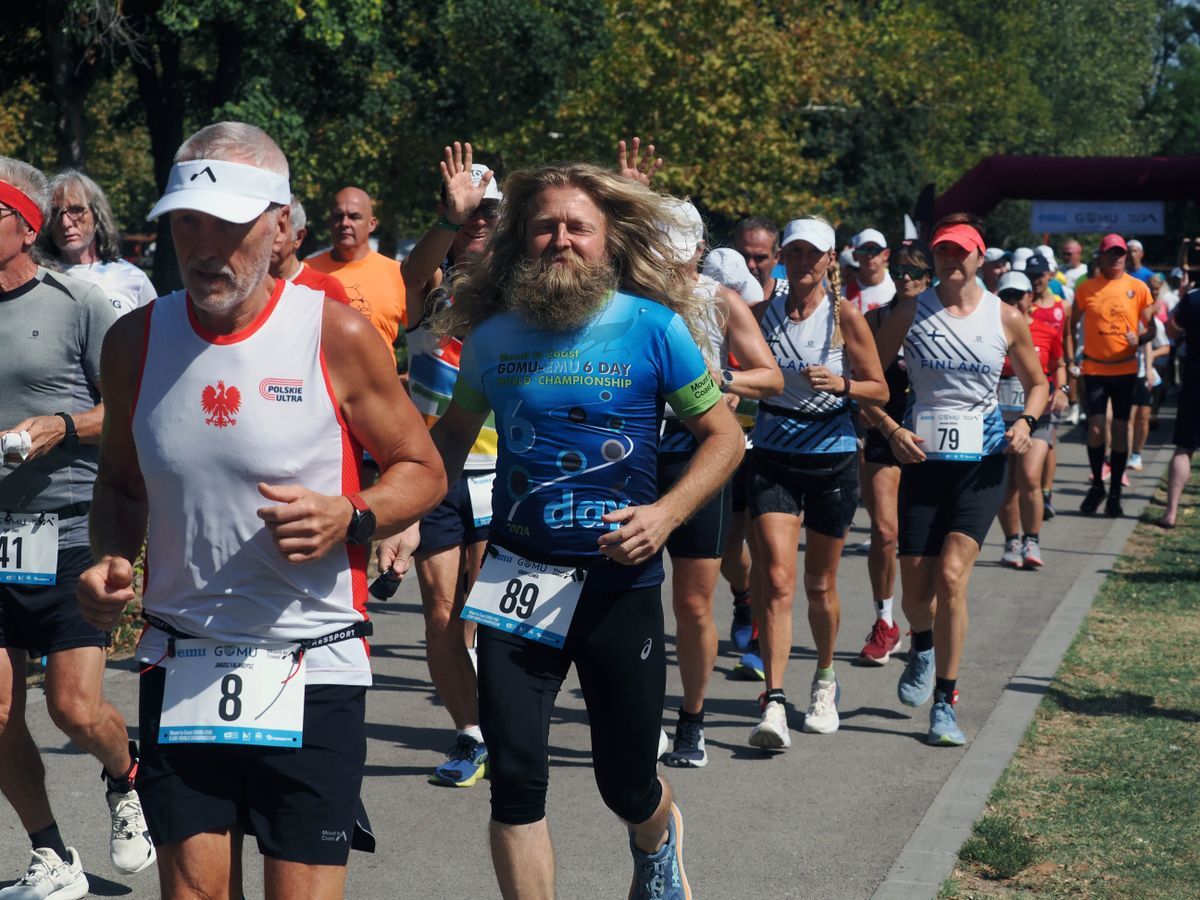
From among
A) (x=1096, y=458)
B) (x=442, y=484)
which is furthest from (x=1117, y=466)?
(x=442, y=484)

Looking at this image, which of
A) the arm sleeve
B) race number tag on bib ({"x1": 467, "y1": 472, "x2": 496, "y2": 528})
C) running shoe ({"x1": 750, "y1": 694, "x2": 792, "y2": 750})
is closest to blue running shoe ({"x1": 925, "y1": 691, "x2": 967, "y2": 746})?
running shoe ({"x1": 750, "y1": 694, "x2": 792, "y2": 750})

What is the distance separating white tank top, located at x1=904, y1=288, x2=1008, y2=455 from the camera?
23.5 ft

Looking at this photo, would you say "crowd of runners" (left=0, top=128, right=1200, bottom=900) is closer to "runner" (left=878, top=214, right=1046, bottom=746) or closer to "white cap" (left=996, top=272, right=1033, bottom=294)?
"runner" (left=878, top=214, right=1046, bottom=746)

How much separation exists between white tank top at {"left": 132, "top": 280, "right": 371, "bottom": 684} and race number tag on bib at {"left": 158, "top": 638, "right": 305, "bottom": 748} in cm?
3

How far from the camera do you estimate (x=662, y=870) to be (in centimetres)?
453

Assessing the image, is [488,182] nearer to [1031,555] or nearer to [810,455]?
[810,455]

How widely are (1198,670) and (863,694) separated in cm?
173

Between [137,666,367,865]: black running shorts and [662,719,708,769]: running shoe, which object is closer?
[137,666,367,865]: black running shorts

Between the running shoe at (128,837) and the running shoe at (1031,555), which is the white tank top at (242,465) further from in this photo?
the running shoe at (1031,555)

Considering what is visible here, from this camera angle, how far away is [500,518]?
14.0 feet

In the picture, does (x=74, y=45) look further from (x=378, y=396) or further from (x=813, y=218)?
(x=378, y=396)

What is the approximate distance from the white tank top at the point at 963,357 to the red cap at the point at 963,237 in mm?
267

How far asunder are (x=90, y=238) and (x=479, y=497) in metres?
1.76

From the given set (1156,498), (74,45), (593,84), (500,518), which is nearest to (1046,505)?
(1156,498)
